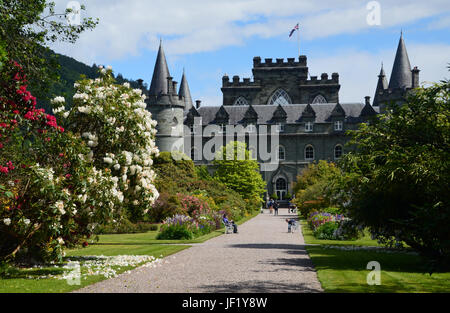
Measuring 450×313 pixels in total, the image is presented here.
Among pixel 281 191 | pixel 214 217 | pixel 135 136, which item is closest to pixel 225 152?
pixel 281 191

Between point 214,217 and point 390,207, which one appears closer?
point 390,207

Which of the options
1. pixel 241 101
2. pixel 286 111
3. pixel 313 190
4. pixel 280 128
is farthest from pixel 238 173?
pixel 241 101

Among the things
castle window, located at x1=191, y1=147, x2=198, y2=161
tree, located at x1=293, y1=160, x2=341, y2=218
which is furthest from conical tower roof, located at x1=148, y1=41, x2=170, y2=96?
tree, located at x1=293, y1=160, x2=341, y2=218

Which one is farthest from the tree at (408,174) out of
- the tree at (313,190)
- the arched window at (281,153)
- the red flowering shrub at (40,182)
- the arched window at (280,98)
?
the arched window at (280,98)

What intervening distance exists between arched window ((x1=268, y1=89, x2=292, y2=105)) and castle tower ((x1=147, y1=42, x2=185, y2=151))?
14936mm

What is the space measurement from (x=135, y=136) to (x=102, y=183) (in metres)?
2.03

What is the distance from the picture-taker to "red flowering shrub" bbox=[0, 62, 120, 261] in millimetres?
11125

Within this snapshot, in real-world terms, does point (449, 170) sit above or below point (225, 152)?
below

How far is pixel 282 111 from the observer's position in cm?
6769

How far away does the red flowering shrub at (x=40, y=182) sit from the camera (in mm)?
11125

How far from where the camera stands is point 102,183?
12398 mm

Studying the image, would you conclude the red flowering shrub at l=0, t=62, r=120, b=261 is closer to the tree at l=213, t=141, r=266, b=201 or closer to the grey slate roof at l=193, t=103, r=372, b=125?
the tree at l=213, t=141, r=266, b=201

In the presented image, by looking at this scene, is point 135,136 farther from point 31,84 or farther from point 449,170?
point 449,170

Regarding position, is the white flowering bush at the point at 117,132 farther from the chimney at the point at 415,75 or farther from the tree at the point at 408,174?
the chimney at the point at 415,75
